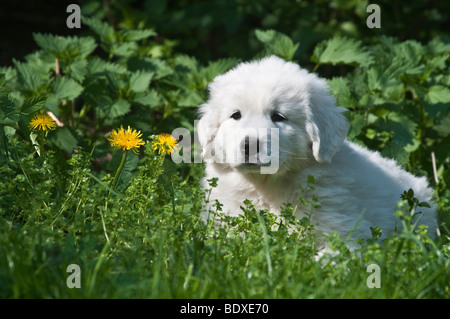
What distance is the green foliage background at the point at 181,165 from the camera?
2.46 metres

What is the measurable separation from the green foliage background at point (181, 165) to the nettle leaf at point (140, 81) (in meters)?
0.02

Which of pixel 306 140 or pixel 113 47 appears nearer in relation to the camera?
pixel 306 140

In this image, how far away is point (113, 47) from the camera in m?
5.12

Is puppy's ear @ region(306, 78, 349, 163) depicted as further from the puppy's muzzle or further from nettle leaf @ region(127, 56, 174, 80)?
nettle leaf @ region(127, 56, 174, 80)

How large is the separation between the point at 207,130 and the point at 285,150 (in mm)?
543

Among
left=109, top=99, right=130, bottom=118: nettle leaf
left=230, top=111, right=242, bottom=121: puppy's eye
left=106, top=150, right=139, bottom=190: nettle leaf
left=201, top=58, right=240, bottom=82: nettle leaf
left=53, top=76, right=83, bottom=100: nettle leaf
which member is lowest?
left=106, top=150, right=139, bottom=190: nettle leaf

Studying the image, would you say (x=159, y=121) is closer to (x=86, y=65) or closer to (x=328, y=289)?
(x=86, y=65)

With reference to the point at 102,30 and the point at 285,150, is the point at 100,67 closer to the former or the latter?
the point at 102,30

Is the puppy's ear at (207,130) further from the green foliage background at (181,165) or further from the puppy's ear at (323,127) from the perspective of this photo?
the puppy's ear at (323,127)

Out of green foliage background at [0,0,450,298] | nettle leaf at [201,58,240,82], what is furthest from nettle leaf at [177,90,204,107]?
nettle leaf at [201,58,240,82]

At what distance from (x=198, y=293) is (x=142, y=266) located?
353mm

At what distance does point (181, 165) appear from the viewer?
4.52m

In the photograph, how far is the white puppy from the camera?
3250mm
